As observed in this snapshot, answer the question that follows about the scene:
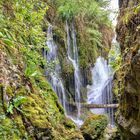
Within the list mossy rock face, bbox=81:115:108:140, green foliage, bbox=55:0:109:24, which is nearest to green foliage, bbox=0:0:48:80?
mossy rock face, bbox=81:115:108:140

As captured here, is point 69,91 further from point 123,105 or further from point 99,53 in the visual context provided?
point 123,105

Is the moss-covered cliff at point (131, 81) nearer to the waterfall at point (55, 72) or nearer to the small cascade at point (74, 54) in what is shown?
the waterfall at point (55, 72)

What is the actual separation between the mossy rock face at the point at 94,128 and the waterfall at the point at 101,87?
13.9 ft

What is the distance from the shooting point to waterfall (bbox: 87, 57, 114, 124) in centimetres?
1534

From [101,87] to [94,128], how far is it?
756cm

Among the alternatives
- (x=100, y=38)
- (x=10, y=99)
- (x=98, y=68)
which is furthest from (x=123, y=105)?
(x=100, y=38)

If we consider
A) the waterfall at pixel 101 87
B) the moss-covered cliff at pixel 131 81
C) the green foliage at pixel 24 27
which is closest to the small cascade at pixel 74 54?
the waterfall at pixel 101 87

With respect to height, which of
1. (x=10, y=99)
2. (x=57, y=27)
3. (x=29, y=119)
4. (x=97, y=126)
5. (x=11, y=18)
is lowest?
(x=97, y=126)

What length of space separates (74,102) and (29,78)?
8.62 meters

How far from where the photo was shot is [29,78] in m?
6.52

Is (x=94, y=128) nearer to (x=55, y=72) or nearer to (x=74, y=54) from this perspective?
(x=55, y=72)

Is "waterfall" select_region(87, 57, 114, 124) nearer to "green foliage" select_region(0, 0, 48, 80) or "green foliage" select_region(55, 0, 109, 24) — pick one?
"green foliage" select_region(55, 0, 109, 24)

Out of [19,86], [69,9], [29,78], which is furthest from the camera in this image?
[69,9]

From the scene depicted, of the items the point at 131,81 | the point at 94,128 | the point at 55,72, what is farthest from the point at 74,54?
the point at 131,81
